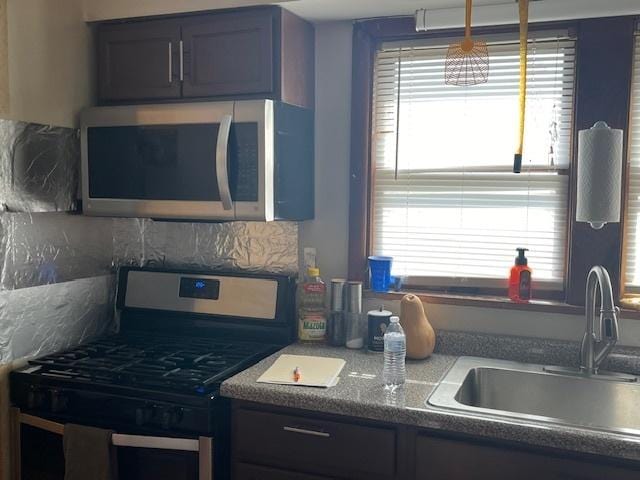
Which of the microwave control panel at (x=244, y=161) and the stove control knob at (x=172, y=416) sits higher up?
the microwave control panel at (x=244, y=161)

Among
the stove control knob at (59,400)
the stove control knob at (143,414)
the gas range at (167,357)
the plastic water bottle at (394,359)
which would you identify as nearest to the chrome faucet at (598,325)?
the plastic water bottle at (394,359)

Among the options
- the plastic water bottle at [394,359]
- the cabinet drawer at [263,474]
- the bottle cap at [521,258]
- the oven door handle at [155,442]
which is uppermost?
the bottle cap at [521,258]

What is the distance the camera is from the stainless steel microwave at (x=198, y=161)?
2.15 metres

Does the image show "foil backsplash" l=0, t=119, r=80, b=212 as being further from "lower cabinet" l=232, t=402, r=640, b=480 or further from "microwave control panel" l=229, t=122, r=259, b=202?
"lower cabinet" l=232, t=402, r=640, b=480

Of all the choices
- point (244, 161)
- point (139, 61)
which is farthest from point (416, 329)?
point (139, 61)

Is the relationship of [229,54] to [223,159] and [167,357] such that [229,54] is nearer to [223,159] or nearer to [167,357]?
[223,159]

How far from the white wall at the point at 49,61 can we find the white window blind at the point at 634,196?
1888 mm

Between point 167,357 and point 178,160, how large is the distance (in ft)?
2.17

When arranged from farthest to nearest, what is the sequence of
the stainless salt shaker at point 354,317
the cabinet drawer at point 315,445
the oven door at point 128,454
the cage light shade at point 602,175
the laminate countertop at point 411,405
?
the stainless salt shaker at point 354,317 → the cage light shade at point 602,175 → the oven door at point 128,454 → the cabinet drawer at point 315,445 → the laminate countertop at point 411,405

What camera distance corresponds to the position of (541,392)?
212 cm

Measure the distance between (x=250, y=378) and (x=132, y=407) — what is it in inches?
14.0

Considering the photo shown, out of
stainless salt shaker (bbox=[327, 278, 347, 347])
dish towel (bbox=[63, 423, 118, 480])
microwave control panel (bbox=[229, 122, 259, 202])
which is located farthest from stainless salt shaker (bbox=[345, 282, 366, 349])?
dish towel (bbox=[63, 423, 118, 480])

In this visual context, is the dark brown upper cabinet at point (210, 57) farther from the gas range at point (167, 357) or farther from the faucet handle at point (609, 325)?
→ the faucet handle at point (609, 325)

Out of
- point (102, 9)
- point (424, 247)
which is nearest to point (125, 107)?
point (102, 9)
